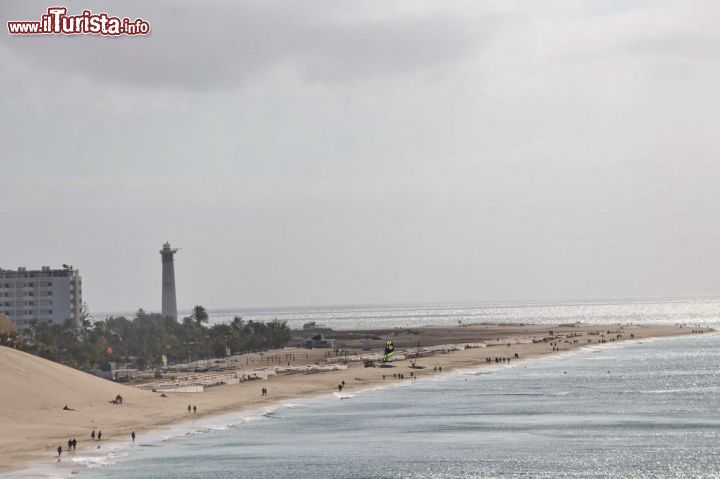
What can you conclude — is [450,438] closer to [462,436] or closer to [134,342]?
[462,436]

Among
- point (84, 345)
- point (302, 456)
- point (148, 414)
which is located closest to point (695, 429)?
point (302, 456)

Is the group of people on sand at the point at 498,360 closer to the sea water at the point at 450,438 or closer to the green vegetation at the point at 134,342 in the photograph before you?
the sea water at the point at 450,438

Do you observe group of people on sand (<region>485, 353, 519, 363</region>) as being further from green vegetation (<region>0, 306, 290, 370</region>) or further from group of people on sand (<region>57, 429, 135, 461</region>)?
group of people on sand (<region>57, 429, 135, 461</region>)

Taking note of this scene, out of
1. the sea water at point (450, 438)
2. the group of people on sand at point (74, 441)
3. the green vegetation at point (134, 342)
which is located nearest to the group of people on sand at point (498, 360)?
the sea water at point (450, 438)

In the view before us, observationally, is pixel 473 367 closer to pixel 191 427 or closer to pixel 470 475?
pixel 191 427

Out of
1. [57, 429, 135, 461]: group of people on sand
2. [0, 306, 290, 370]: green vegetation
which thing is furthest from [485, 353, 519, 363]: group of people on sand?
[57, 429, 135, 461]: group of people on sand

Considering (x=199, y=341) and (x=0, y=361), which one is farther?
(x=199, y=341)
